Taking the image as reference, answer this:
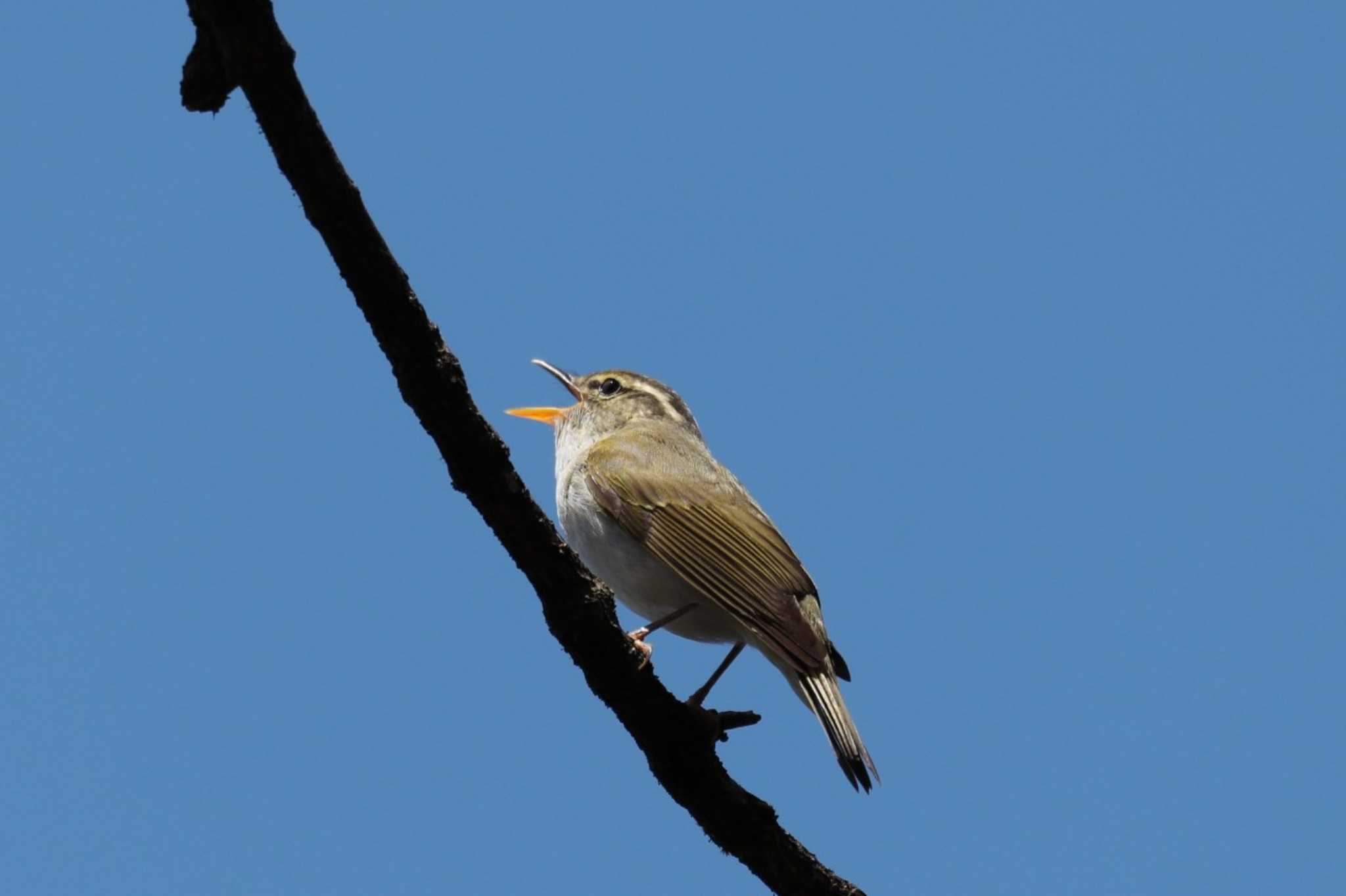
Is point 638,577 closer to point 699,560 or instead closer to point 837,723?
point 699,560

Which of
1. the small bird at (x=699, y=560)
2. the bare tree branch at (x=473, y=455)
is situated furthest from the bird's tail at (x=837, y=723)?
the bare tree branch at (x=473, y=455)

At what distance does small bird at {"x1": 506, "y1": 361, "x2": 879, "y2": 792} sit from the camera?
6414 millimetres

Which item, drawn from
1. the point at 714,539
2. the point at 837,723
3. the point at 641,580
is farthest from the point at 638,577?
the point at 837,723

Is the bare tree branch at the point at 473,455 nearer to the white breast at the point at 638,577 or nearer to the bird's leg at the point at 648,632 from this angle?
the bird's leg at the point at 648,632

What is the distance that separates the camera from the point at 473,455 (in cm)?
468

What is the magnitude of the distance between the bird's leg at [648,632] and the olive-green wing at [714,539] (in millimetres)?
171

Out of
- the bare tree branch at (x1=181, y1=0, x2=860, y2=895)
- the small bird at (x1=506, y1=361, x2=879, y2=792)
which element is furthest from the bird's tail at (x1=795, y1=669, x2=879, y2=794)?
the bare tree branch at (x1=181, y1=0, x2=860, y2=895)

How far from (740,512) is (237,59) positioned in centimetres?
448

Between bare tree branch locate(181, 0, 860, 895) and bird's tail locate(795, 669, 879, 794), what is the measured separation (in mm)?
423

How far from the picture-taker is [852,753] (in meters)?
6.07

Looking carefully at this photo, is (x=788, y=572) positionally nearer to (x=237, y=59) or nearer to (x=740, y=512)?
(x=740, y=512)

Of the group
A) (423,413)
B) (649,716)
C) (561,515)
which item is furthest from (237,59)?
(561,515)

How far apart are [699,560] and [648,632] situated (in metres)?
0.65

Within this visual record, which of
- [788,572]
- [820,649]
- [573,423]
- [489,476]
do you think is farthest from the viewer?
[573,423]
